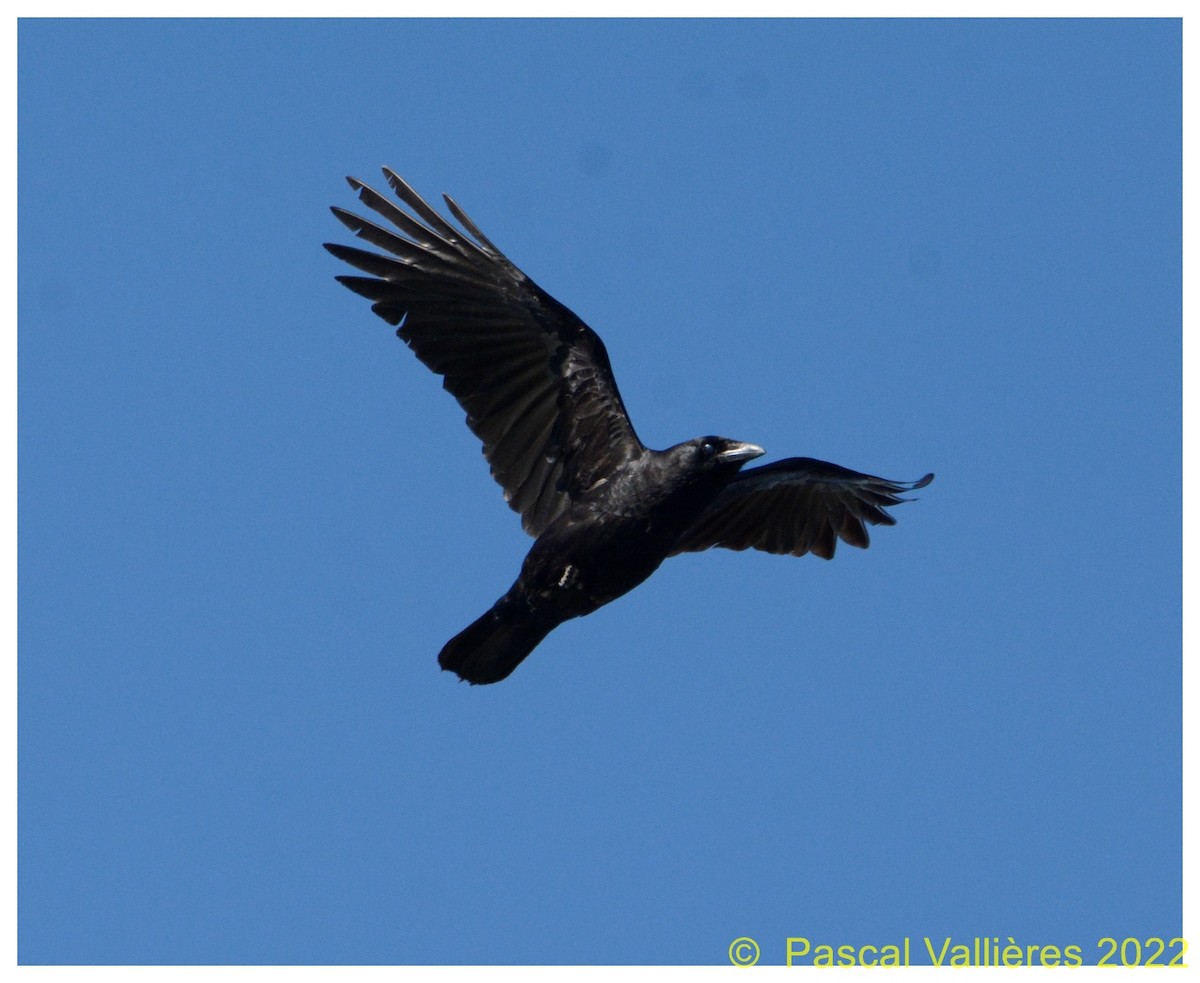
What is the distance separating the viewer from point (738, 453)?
587 inches

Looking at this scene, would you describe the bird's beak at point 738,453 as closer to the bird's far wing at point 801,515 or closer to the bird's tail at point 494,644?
the bird's far wing at point 801,515

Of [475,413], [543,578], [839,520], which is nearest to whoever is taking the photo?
[543,578]

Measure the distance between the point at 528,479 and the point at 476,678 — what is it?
5.01 feet

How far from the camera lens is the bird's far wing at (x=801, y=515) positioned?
1644cm

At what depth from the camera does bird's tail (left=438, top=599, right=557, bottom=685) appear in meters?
15.4

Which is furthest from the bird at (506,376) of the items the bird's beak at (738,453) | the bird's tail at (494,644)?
the bird's beak at (738,453)

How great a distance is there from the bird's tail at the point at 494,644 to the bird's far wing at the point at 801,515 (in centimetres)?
166

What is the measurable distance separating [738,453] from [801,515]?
261 centimetres

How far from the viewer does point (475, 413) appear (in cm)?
1614

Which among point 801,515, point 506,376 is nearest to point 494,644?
point 506,376

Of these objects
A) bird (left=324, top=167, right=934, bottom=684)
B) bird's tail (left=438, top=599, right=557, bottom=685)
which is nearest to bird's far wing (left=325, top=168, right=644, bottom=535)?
bird (left=324, top=167, right=934, bottom=684)

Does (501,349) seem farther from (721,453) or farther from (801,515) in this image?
(801,515)
